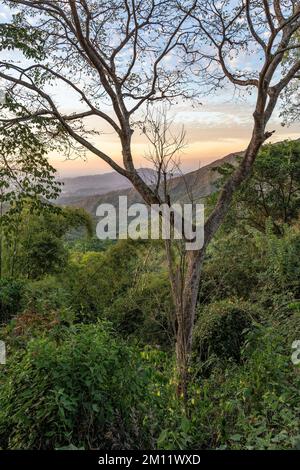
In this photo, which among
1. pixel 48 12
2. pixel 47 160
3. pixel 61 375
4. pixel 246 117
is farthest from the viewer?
pixel 246 117

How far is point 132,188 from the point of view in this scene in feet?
19.9

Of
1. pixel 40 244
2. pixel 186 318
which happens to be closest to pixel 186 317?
pixel 186 318

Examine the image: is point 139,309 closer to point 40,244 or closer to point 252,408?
point 40,244

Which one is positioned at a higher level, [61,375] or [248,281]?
[61,375]

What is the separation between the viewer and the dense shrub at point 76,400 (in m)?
2.17

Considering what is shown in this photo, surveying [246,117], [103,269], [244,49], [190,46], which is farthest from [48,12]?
[103,269]

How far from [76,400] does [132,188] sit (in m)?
4.08

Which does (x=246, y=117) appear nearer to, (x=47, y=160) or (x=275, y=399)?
(x=47, y=160)

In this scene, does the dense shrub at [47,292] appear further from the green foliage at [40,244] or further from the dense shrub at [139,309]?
the dense shrub at [139,309]

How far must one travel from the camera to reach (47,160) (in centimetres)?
571

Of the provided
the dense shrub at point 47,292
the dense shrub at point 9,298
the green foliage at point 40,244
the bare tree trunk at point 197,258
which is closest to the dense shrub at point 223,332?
the bare tree trunk at point 197,258

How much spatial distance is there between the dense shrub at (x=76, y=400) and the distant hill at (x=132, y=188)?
206cm

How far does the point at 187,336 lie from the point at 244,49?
4184 mm

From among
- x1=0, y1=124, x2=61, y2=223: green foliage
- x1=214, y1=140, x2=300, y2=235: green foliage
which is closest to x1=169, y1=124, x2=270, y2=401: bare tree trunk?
x1=0, y1=124, x2=61, y2=223: green foliage
